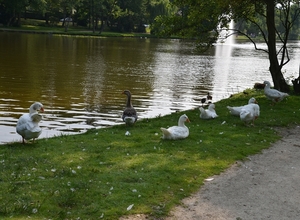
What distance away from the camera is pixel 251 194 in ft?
29.6

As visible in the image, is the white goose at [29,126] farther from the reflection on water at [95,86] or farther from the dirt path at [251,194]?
the dirt path at [251,194]

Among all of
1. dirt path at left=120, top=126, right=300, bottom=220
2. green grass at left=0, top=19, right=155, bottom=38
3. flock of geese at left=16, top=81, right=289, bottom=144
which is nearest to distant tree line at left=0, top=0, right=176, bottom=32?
green grass at left=0, top=19, right=155, bottom=38

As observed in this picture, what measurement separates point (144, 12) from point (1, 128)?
112230 mm

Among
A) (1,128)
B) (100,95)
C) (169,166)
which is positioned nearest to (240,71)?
(100,95)

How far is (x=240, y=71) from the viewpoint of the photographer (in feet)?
153

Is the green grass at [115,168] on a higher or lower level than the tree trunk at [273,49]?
lower

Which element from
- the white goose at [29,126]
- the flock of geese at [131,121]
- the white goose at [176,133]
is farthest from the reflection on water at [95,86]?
the white goose at [176,133]

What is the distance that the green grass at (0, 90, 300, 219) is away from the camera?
7.74m

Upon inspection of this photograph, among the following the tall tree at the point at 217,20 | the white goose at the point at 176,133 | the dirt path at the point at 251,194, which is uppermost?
the tall tree at the point at 217,20

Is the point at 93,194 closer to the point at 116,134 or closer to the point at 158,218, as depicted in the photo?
the point at 158,218

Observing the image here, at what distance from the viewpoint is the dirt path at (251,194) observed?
26.1ft

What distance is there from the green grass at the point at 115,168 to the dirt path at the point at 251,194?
0.31m

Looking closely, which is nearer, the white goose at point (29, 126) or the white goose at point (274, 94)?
the white goose at point (29, 126)

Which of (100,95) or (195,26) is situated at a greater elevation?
(195,26)
